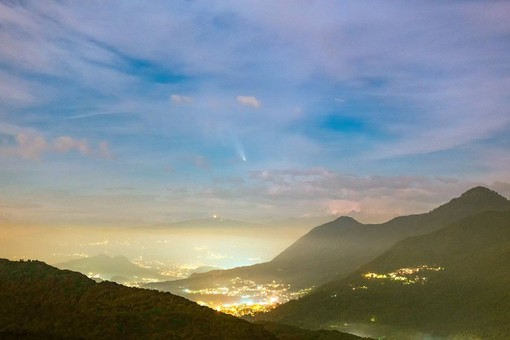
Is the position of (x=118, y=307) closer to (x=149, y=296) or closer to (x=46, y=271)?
(x=149, y=296)

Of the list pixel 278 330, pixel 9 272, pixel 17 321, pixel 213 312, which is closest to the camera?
pixel 17 321

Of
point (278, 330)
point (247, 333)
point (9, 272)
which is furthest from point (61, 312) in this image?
point (278, 330)

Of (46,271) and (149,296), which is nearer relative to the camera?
(149,296)

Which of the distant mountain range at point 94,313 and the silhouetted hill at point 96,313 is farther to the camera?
the silhouetted hill at point 96,313

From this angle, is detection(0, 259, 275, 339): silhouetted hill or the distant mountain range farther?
detection(0, 259, 275, 339): silhouetted hill
